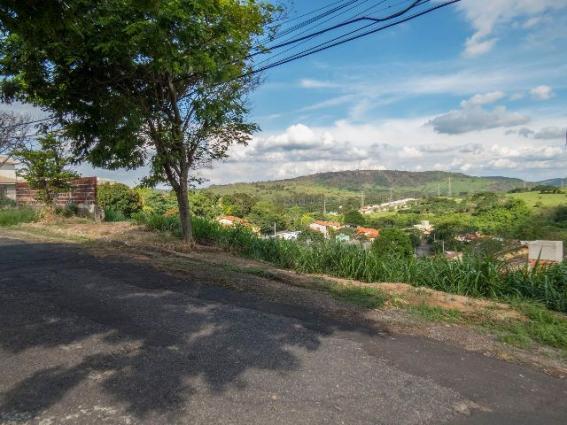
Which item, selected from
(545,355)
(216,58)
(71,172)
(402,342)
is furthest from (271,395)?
(71,172)

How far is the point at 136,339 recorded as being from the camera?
4.39 metres

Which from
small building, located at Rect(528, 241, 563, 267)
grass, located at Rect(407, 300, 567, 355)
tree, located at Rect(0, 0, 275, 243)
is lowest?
grass, located at Rect(407, 300, 567, 355)

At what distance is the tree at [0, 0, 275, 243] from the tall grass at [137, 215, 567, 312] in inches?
121

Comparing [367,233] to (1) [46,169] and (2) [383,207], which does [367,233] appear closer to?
(1) [46,169]

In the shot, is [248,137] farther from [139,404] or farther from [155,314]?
[139,404]

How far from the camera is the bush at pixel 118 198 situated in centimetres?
1923

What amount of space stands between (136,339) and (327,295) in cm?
313

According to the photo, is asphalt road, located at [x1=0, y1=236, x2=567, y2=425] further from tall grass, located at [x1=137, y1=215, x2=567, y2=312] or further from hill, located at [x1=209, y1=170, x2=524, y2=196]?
hill, located at [x1=209, y1=170, x2=524, y2=196]

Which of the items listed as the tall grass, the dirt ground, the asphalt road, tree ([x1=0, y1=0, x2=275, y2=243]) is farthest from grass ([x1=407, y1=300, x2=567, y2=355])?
tree ([x1=0, y1=0, x2=275, y2=243])

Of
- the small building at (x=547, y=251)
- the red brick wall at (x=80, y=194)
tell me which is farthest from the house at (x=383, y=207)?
the small building at (x=547, y=251)

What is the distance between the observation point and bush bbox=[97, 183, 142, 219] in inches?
757

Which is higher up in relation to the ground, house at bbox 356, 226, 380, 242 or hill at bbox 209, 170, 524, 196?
hill at bbox 209, 170, 524, 196

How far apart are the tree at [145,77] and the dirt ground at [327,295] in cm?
172

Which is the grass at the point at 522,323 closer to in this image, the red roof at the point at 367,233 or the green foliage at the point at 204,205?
the red roof at the point at 367,233
